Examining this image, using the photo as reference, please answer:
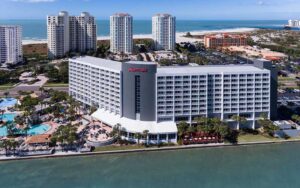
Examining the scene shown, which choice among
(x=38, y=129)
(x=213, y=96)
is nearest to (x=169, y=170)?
(x=213, y=96)

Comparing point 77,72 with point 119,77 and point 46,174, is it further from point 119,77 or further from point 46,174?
point 46,174

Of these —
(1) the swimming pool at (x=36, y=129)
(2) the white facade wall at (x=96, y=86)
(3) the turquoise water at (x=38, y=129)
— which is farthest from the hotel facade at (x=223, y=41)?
(1) the swimming pool at (x=36, y=129)

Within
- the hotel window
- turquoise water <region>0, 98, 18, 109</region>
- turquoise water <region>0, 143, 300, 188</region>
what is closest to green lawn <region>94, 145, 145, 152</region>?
turquoise water <region>0, 143, 300, 188</region>

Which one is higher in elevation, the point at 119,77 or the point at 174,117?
the point at 119,77

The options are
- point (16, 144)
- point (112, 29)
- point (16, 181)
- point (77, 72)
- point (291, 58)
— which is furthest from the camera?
point (112, 29)

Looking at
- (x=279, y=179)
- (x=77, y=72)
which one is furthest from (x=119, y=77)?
(x=279, y=179)

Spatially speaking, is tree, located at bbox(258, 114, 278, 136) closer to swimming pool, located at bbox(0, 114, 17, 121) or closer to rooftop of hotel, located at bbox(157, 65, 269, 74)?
rooftop of hotel, located at bbox(157, 65, 269, 74)
